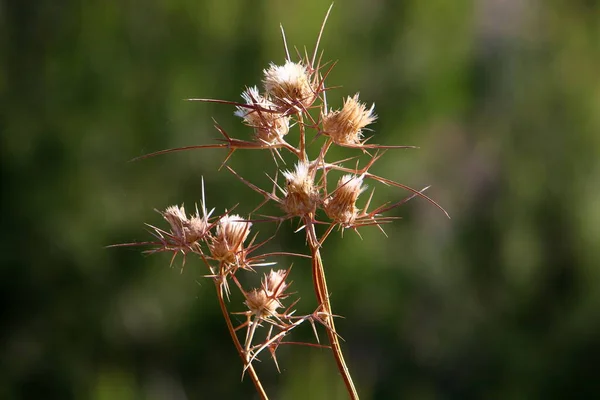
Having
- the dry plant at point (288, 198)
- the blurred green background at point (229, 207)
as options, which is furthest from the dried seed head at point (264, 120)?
the blurred green background at point (229, 207)

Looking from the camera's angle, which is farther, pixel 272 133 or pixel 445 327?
pixel 445 327

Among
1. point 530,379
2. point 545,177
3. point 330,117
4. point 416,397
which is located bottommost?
point 416,397

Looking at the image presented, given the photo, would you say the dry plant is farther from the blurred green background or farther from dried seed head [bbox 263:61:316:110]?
the blurred green background

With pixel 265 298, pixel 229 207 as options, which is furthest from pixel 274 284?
pixel 229 207

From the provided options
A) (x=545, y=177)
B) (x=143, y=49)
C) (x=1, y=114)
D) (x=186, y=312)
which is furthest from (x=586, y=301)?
(x=1, y=114)

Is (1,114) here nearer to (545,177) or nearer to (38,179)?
(38,179)
